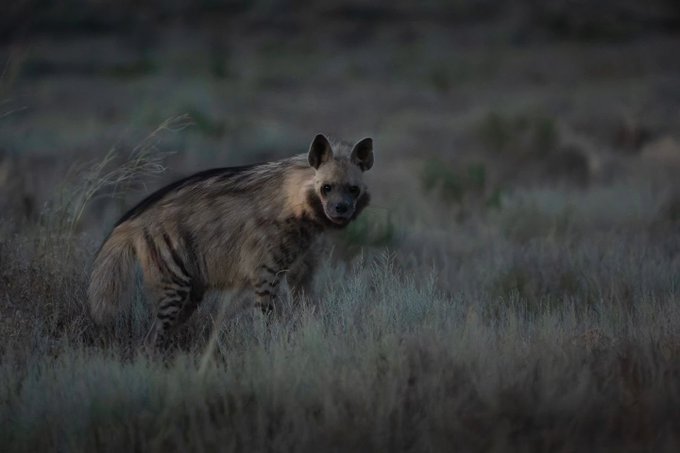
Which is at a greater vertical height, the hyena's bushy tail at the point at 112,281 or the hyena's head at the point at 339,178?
the hyena's head at the point at 339,178

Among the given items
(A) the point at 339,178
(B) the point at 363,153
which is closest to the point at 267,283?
Result: (A) the point at 339,178

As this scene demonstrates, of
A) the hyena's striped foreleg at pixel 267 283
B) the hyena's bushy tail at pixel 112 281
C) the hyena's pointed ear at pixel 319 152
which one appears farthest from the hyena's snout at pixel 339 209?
the hyena's bushy tail at pixel 112 281

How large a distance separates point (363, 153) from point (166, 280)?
1664 millimetres

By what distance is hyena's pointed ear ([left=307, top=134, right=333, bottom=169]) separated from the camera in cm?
643

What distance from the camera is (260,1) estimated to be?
190 feet

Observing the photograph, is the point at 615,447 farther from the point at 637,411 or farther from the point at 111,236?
the point at 111,236

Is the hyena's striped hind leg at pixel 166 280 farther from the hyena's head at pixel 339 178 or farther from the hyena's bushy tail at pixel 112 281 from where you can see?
the hyena's head at pixel 339 178

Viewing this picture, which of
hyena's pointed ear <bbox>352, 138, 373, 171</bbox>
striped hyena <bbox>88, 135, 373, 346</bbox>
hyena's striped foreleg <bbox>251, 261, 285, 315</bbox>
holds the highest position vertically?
→ hyena's pointed ear <bbox>352, 138, 373, 171</bbox>

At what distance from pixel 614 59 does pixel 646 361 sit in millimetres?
35347

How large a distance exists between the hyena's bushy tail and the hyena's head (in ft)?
4.49

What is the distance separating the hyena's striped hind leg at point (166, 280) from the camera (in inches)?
247

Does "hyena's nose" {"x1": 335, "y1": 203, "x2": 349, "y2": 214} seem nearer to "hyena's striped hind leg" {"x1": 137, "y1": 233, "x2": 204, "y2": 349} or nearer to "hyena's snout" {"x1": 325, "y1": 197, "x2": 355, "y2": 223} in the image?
"hyena's snout" {"x1": 325, "y1": 197, "x2": 355, "y2": 223}

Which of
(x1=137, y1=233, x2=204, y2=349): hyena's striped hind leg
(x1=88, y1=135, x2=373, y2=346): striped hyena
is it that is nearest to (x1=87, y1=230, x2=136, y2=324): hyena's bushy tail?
(x1=88, y1=135, x2=373, y2=346): striped hyena

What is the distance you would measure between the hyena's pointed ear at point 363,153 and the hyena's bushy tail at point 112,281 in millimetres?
1694
